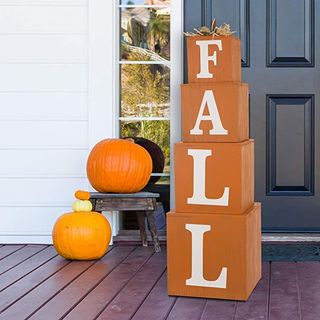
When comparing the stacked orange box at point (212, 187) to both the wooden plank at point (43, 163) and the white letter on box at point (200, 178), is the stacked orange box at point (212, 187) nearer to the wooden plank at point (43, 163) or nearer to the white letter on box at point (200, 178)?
the white letter on box at point (200, 178)

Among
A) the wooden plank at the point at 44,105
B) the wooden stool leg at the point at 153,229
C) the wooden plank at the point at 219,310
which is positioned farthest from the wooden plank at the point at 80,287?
the wooden plank at the point at 44,105

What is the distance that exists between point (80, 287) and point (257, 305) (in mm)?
774

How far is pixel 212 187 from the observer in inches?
116

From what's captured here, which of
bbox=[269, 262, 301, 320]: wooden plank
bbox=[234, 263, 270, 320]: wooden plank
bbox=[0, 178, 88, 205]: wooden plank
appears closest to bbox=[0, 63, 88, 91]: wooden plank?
bbox=[0, 178, 88, 205]: wooden plank

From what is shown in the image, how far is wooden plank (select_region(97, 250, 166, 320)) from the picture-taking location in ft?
8.88

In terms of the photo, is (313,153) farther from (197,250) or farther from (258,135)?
(197,250)

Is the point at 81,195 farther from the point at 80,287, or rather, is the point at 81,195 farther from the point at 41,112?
the point at 80,287

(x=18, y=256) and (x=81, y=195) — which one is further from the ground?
(x=81, y=195)

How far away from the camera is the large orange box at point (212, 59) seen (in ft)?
9.82

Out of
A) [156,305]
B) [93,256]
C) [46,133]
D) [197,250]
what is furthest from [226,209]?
[46,133]

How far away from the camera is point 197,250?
2947 mm

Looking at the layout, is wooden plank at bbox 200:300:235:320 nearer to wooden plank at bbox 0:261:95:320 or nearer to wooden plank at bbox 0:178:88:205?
wooden plank at bbox 0:261:95:320

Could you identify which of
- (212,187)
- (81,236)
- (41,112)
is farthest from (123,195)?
(212,187)

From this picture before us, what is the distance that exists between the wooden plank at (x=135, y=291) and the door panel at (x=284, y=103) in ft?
2.55
